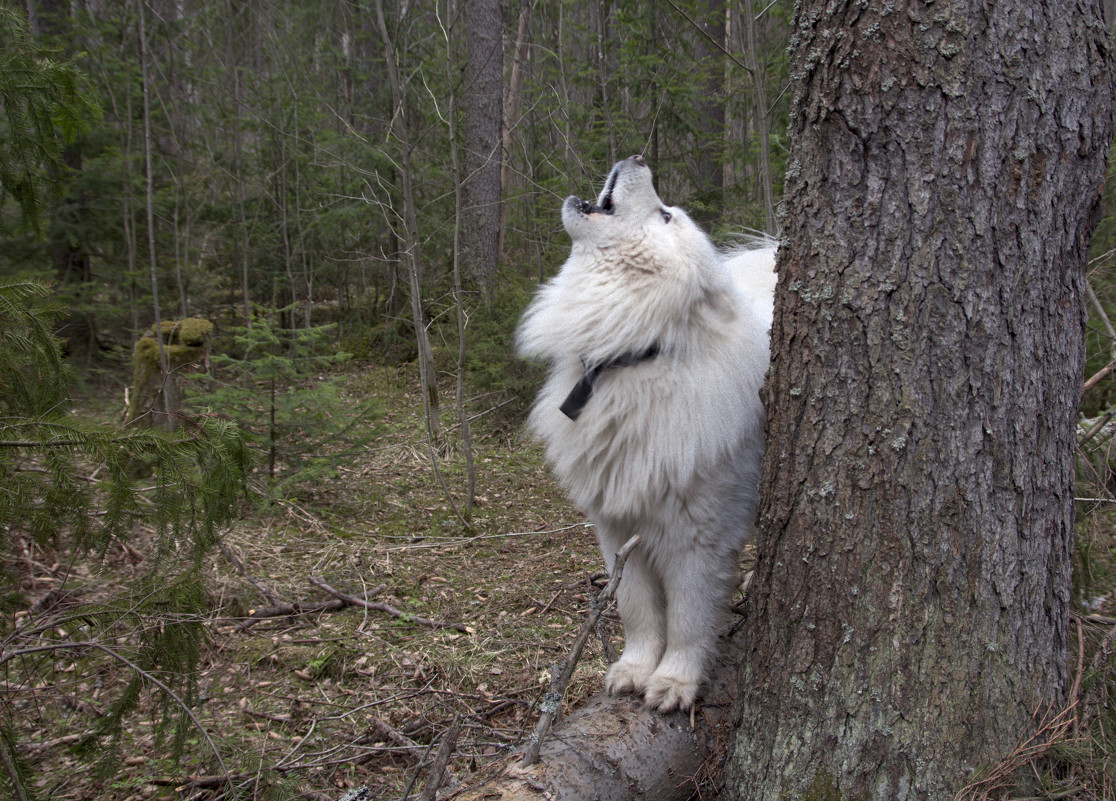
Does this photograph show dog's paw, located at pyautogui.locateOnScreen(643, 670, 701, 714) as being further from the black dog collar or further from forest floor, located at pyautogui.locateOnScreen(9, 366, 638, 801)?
the black dog collar

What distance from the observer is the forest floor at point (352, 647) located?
2.65 metres

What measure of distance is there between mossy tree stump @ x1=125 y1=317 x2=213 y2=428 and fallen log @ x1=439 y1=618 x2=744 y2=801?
498cm

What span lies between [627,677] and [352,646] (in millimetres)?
1837

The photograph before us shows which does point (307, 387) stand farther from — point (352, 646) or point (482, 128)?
point (352, 646)

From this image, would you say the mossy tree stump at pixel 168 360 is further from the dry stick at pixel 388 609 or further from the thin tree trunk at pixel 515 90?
the thin tree trunk at pixel 515 90

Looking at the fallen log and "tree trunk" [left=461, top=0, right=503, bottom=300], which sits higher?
"tree trunk" [left=461, top=0, right=503, bottom=300]

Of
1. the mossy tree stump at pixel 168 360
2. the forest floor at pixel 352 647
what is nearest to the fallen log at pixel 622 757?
the forest floor at pixel 352 647

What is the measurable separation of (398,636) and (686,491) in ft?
7.08

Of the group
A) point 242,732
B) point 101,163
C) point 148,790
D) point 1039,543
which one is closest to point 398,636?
point 242,732

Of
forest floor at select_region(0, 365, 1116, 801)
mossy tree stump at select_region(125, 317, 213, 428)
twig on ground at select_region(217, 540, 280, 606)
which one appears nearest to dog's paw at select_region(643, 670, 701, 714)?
forest floor at select_region(0, 365, 1116, 801)

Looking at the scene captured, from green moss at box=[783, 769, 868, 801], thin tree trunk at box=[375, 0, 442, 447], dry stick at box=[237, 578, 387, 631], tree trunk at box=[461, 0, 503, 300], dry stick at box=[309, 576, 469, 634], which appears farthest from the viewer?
tree trunk at box=[461, 0, 503, 300]

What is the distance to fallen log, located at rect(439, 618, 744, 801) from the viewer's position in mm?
1826

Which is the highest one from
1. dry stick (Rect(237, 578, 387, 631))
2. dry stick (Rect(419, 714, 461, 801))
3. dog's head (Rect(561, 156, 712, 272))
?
dog's head (Rect(561, 156, 712, 272))

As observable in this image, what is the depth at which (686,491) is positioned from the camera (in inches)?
91.4
